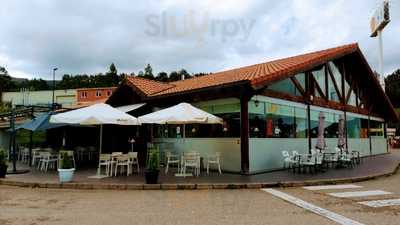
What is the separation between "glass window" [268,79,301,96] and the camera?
13.0 metres

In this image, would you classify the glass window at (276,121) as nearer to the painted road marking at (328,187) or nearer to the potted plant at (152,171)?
the painted road marking at (328,187)

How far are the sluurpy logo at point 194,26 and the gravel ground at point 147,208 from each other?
4766 millimetres

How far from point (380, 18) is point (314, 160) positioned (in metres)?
25.5

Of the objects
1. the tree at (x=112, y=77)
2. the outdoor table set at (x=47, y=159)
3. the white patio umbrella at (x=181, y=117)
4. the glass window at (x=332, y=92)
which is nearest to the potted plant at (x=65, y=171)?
the white patio umbrella at (x=181, y=117)

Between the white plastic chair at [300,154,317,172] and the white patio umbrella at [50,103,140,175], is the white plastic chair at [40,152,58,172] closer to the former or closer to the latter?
the white patio umbrella at [50,103,140,175]

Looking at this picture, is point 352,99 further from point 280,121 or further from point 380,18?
point 380,18

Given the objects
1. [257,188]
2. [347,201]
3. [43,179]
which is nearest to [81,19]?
[43,179]

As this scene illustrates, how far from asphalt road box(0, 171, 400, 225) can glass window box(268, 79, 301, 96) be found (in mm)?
5070

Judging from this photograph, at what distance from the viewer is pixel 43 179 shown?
10.3 meters

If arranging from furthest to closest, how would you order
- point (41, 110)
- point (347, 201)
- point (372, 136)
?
point (372, 136) < point (41, 110) < point (347, 201)

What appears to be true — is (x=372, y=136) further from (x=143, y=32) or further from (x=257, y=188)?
(x=143, y=32)

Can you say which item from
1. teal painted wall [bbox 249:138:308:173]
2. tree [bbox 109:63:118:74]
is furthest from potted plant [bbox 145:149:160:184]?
tree [bbox 109:63:118:74]

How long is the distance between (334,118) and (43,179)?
1418 centimetres

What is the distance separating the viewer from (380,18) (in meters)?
31.0
